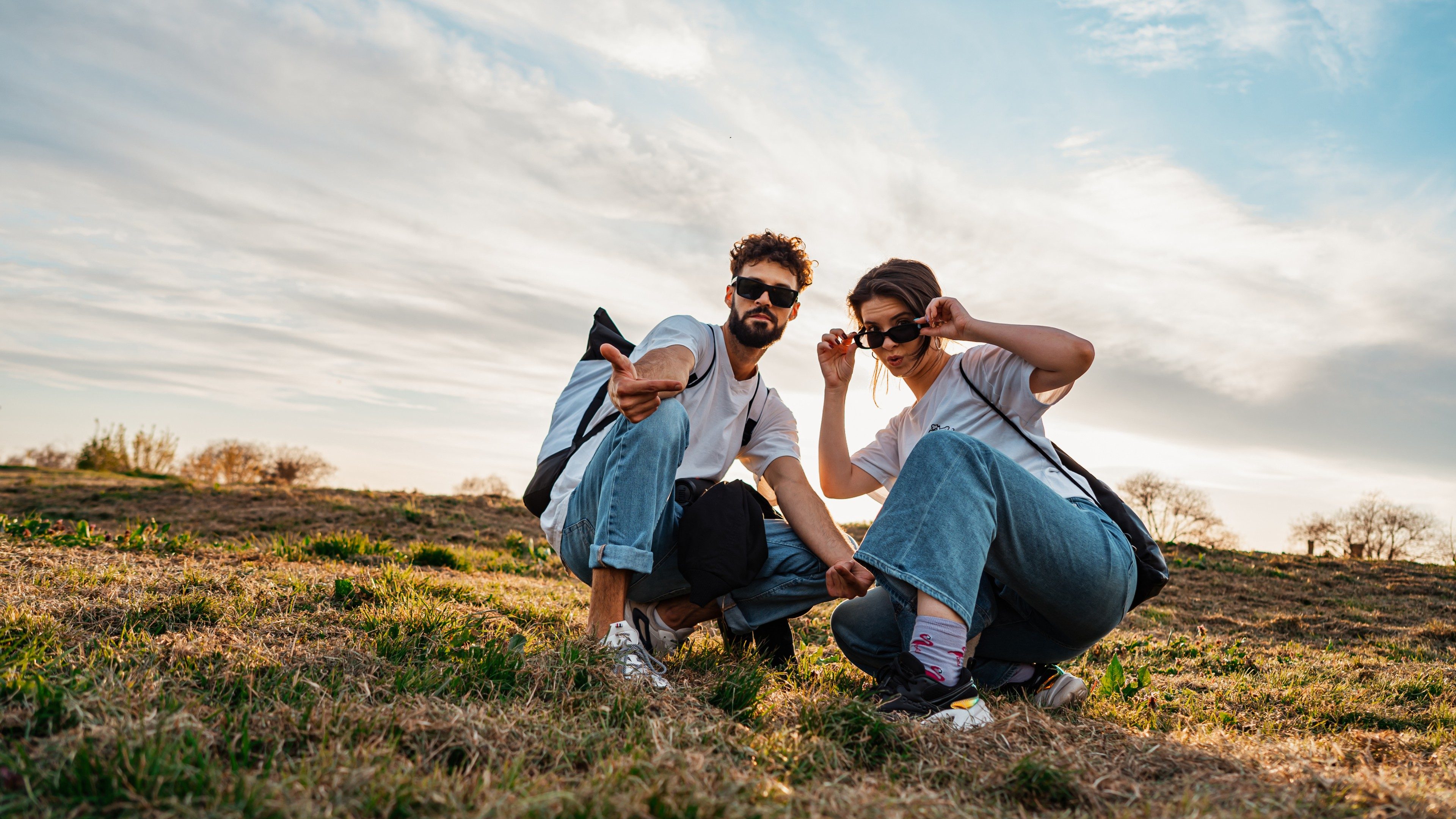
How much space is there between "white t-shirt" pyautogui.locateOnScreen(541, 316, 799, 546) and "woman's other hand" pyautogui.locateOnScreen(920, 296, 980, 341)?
1.10 metres

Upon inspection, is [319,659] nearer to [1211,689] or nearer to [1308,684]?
[1211,689]

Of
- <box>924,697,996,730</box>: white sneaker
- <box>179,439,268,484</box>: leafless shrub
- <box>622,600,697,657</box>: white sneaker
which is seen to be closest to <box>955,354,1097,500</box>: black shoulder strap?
A: <box>924,697,996,730</box>: white sneaker

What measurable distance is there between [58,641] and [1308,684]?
19.2 feet

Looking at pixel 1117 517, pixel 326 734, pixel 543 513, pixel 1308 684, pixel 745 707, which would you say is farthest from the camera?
pixel 1308 684

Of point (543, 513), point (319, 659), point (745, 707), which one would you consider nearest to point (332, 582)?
point (543, 513)

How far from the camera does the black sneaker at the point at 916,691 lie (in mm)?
2646

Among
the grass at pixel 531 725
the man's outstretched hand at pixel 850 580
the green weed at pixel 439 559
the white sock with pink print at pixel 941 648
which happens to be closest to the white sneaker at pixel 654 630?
the grass at pixel 531 725

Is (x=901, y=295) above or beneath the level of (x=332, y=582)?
Answer: above

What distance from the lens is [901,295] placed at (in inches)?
159

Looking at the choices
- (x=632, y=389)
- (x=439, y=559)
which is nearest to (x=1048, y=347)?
(x=632, y=389)

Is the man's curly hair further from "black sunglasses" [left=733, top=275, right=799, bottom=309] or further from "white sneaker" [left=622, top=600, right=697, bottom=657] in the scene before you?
"white sneaker" [left=622, top=600, right=697, bottom=657]

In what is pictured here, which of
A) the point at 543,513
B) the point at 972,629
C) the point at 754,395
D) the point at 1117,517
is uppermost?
the point at 754,395

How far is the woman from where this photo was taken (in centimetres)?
282

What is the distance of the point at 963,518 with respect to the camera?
2.85 metres
